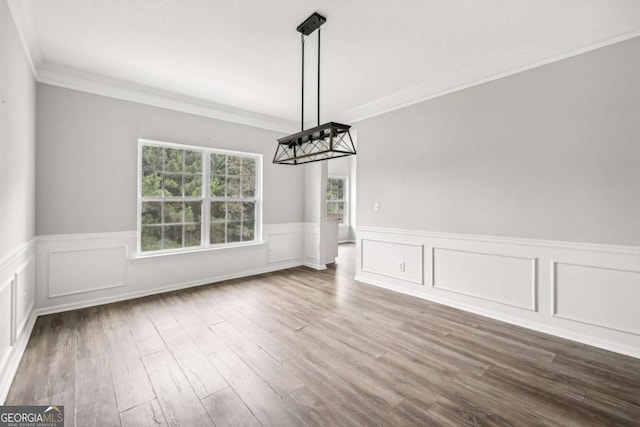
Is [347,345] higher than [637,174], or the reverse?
[637,174]

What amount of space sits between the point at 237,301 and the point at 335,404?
2224 millimetres

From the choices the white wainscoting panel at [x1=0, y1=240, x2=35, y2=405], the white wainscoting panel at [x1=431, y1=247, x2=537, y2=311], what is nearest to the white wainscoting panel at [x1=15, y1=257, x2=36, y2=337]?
the white wainscoting panel at [x1=0, y1=240, x2=35, y2=405]

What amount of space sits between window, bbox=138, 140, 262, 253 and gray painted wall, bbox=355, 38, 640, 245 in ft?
8.10

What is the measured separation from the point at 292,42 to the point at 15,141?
251 cm

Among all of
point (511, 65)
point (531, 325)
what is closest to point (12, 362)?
point (531, 325)

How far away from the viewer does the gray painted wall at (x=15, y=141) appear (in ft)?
6.63

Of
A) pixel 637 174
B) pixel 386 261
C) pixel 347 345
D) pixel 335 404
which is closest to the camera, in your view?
pixel 335 404

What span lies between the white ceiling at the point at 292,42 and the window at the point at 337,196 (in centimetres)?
516

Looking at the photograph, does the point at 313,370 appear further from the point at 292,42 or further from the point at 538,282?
the point at 292,42

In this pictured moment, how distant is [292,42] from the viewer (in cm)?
280

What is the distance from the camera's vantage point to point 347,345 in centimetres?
262

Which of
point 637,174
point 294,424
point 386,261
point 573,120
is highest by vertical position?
point 573,120

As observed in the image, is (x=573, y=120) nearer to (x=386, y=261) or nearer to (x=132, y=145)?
(x=386, y=261)

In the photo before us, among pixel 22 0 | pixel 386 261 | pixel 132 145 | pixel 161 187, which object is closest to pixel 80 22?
pixel 22 0
